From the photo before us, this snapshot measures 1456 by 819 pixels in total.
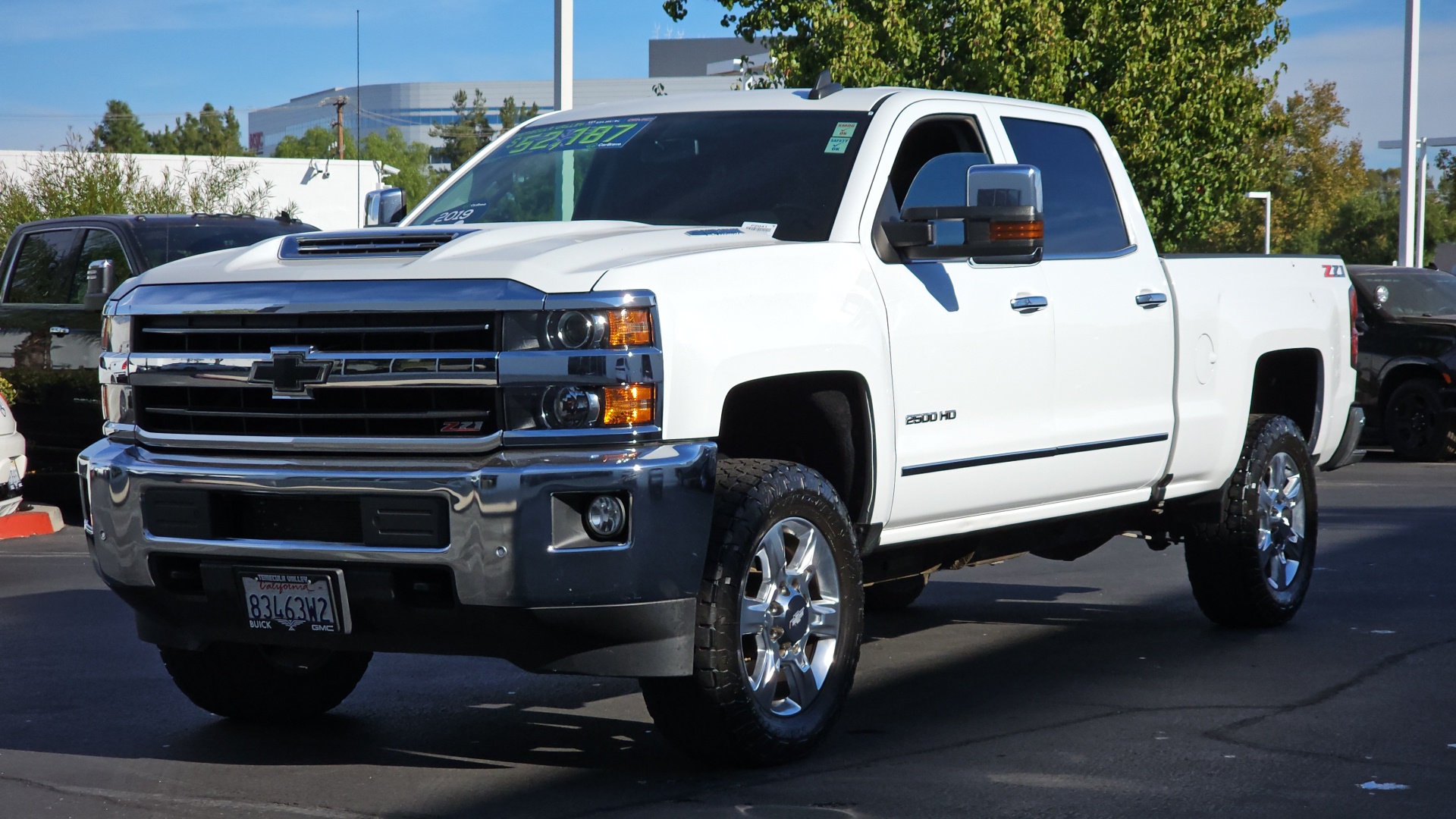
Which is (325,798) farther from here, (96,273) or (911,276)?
(96,273)

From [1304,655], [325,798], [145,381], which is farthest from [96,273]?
[1304,655]

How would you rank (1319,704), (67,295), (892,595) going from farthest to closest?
1. (67,295)
2. (892,595)
3. (1319,704)

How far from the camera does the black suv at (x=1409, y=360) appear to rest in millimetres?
16422

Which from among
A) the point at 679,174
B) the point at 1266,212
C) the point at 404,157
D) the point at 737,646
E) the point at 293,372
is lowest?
the point at 737,646

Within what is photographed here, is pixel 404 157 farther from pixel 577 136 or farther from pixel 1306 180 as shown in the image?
pixel 577 136

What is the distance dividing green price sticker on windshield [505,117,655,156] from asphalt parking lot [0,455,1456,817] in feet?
6.44

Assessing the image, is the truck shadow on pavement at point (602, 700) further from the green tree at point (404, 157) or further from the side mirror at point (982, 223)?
the green tree at point (404, 157)

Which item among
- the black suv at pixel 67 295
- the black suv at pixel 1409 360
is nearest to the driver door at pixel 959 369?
the black suv at pixel 67 295

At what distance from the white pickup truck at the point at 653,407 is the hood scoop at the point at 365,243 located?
0.04 feet

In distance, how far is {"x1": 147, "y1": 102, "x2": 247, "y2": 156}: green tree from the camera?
128 meters

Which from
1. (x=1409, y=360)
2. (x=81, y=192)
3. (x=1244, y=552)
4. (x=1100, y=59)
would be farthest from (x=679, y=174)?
(x=1100, y=59)

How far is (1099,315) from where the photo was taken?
631cm

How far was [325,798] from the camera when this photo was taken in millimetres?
4793

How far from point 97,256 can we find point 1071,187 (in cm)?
736
